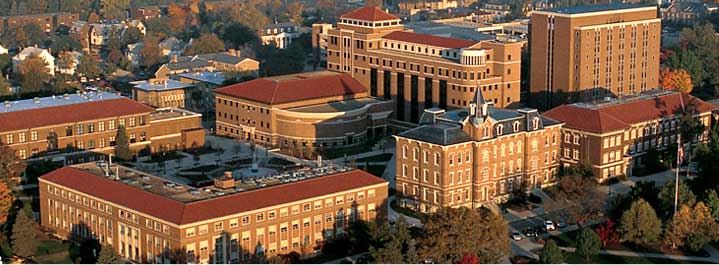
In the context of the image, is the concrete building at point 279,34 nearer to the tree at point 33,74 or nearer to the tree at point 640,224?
the tree at point 33,74

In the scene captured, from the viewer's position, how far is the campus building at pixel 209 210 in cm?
3559

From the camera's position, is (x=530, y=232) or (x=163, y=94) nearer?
(x=530, y=232)

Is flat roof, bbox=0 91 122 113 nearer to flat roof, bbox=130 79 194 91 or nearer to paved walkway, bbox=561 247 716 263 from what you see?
flat roof, bbox=130 79 194 91

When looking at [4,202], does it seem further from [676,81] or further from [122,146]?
[676,81]

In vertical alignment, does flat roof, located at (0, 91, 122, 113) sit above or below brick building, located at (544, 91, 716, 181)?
above

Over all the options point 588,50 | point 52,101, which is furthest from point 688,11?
point 52,101

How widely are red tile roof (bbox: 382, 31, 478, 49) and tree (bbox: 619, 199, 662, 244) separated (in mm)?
17828

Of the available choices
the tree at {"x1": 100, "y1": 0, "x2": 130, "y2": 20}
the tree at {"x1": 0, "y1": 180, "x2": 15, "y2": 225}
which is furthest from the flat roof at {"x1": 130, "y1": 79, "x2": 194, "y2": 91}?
the tree at {"x1": 100, "y1": 0, "x2": 130, "y2": 20}

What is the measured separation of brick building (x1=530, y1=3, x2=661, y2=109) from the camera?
181ft

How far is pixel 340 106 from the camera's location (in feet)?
180

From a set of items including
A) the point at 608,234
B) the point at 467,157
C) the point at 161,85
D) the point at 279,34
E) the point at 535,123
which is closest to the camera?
the point at 608,234

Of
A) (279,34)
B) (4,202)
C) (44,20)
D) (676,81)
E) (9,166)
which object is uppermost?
(44,20)

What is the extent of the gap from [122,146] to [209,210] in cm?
1487

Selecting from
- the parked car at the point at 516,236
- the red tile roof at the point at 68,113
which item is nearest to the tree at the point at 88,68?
the red tile roof at the point at 68,113
